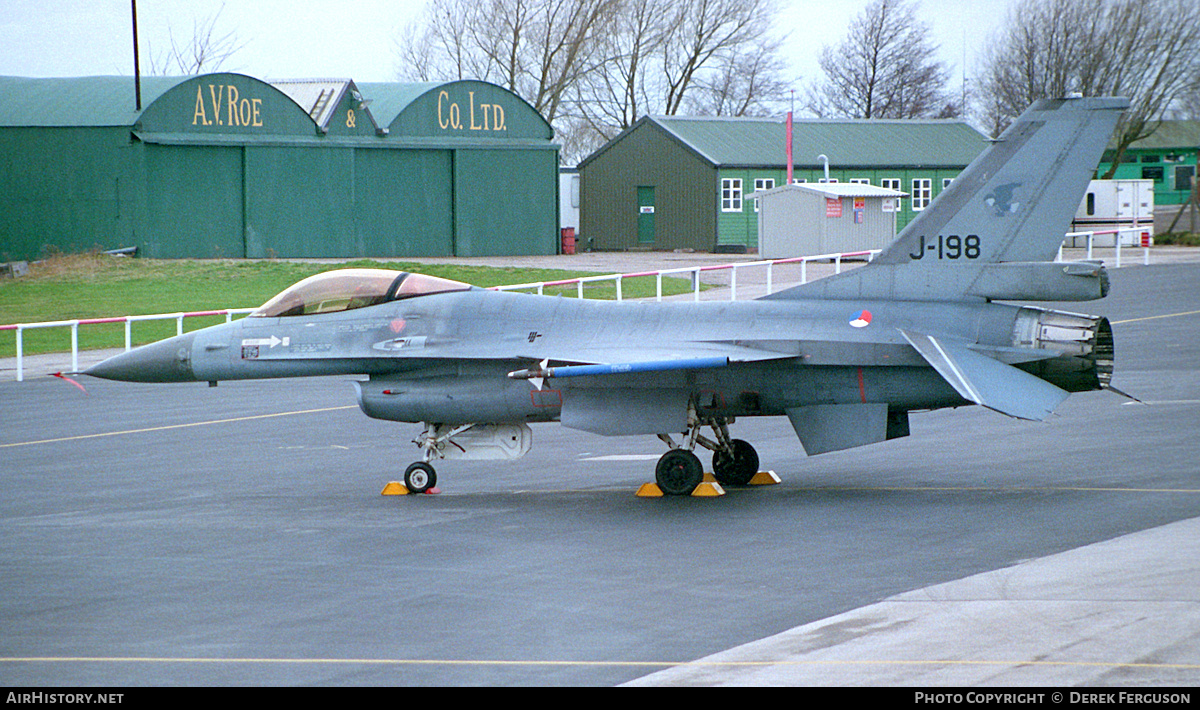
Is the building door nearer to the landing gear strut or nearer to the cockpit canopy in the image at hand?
the cockpit canopy

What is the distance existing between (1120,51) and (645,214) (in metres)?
32.5

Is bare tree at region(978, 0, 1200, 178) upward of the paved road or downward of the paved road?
upward

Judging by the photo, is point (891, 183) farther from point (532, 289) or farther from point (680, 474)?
point (680, 474)

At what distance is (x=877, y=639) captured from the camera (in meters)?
8.16

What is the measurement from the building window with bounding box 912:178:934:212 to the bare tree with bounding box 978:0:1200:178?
1692 cm

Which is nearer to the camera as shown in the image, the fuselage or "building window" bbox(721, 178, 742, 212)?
the fuselage

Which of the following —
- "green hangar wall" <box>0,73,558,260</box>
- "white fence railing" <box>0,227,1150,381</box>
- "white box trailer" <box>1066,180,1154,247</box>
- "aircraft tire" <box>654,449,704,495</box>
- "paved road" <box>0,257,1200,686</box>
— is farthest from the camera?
"white box trailer" <box>1066,180,1154,247</box>

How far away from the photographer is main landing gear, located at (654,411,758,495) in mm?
13602

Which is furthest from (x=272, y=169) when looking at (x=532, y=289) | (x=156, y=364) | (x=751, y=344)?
(x=751, y=344)

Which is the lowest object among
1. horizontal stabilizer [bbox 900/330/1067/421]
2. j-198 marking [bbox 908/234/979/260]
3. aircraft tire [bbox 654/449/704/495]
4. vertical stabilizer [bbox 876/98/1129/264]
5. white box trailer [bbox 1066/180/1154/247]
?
aircraft tire [bbox 654/449/704/495]

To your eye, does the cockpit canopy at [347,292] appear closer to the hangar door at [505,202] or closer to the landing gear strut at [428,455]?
the landing gear strut at [428,455]

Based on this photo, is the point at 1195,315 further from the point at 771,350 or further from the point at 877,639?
the point at 877,639

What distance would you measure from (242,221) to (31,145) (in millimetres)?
7706

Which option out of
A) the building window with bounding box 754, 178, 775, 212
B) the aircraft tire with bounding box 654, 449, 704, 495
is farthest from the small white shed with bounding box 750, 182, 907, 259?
the aircraft tire with bounding box 654, 449, 704, 495
